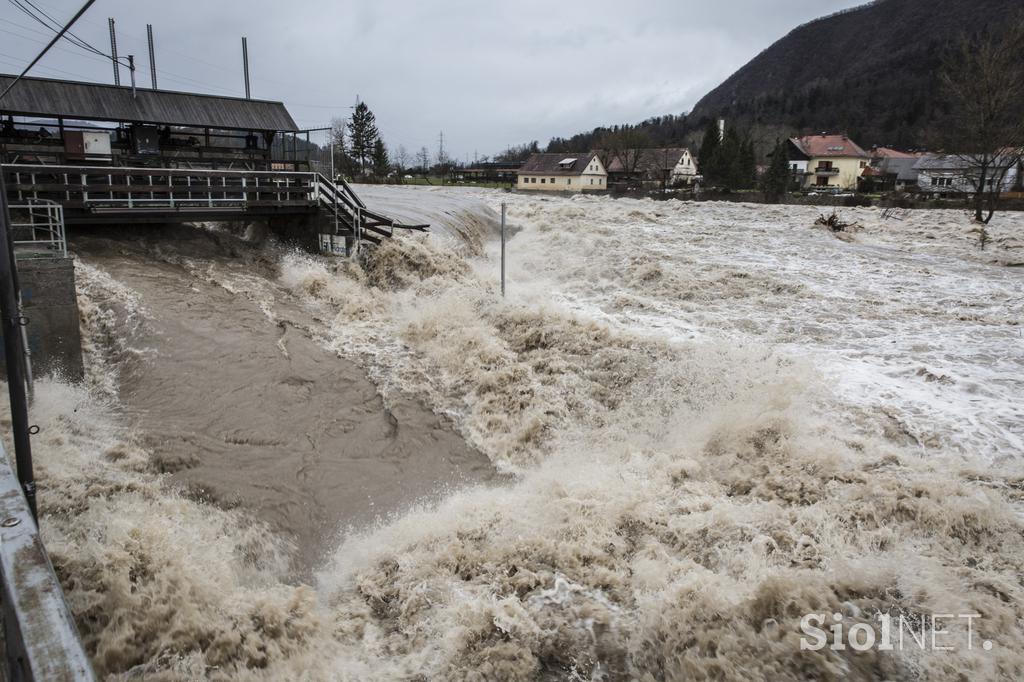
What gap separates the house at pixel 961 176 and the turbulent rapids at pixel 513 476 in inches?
794

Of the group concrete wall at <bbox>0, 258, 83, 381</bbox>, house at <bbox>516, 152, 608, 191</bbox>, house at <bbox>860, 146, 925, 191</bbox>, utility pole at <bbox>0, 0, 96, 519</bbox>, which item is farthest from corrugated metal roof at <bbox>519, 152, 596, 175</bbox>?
utility pole at <bbox>0, 0, 96, 519</bbox>

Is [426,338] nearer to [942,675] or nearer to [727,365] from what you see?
[727,365]

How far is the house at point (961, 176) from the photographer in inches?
1102

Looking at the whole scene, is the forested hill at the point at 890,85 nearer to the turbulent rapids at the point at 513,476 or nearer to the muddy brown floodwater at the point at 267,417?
the turbulent rapids at the point at 513,476

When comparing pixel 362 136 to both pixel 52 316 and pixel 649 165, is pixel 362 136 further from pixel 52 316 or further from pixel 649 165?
pixel 52 316

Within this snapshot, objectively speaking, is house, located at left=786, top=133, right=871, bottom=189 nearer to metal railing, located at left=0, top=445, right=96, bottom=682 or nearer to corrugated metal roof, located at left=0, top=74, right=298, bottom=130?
corrugated metal roof, located at left=0, top=74, right=298, bottom=130

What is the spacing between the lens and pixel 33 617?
5.56 feet

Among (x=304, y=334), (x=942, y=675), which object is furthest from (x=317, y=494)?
(x=942, y=675)

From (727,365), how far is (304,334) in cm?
728

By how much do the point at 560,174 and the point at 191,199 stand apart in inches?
2366

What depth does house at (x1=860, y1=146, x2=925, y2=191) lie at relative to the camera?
5954 centimetres

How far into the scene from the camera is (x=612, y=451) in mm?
7902

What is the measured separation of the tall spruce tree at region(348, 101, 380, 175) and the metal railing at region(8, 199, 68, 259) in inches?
2573

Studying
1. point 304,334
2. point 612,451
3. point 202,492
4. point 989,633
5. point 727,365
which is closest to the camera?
point 989,633
